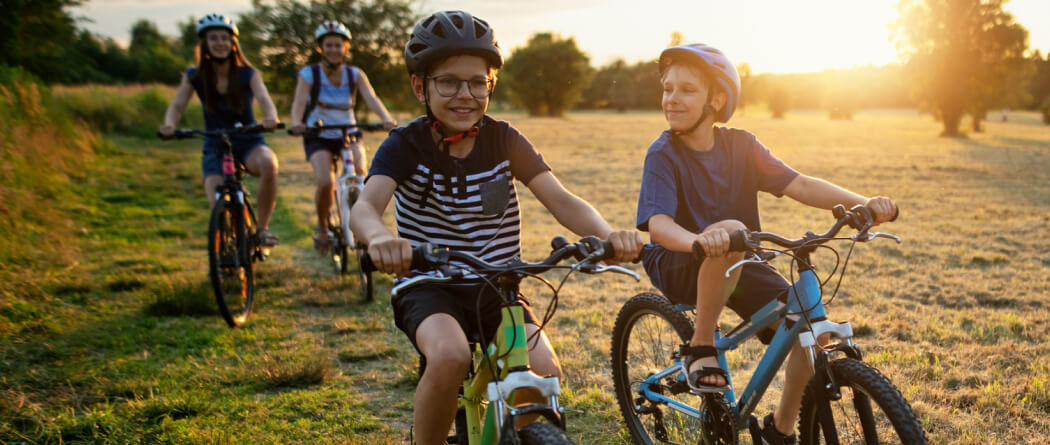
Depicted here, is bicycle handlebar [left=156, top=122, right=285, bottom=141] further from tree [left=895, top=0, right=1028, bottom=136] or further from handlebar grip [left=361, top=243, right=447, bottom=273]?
tree [left=895, top=0, right=1028, bottom=136]

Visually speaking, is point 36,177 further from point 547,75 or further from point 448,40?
point 547,75

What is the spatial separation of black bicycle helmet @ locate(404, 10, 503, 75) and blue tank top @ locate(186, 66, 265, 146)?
4.31 meters

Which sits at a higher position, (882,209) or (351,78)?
(351,78)

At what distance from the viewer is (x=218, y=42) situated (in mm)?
6199

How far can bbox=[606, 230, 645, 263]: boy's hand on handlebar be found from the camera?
2.12 meters

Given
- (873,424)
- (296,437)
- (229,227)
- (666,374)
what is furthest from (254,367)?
(873,424)

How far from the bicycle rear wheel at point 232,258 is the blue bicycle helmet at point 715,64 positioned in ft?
13.0

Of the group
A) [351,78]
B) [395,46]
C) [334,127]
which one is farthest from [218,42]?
[395,46]

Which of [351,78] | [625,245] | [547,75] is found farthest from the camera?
[547,75]

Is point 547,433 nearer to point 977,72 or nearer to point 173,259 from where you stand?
point 173,259

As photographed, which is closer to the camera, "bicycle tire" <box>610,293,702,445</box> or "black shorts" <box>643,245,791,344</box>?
"black shorts" <box>643,245,791,344</box>

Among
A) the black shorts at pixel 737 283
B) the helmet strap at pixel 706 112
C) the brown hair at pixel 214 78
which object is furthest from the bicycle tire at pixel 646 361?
the brown hair at pixel 214 78

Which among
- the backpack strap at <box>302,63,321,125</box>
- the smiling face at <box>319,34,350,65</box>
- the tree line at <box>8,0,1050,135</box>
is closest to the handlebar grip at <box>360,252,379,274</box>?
the smiling face at <box>319,34,350,65</box>

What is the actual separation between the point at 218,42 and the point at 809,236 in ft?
17.8
